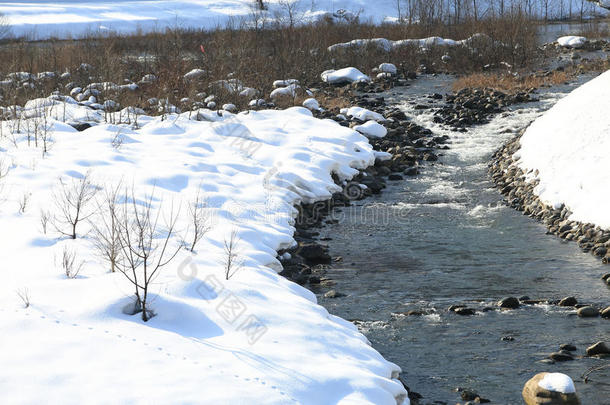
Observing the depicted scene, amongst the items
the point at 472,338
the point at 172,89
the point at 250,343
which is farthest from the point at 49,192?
the point at 172,89

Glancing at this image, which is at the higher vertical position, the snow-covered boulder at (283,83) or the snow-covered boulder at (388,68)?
the snow-covered boulder at (388,68)

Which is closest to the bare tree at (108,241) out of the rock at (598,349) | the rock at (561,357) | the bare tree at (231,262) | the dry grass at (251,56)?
the bare tree at (231,262)

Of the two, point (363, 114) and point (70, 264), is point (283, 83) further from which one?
point (70, 264)

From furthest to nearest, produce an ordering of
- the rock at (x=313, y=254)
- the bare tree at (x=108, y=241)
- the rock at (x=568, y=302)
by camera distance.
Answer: the rock at (x=313, y=254)
the rock at (x=568, y=302)
the bare tree at (x=108, y=241)

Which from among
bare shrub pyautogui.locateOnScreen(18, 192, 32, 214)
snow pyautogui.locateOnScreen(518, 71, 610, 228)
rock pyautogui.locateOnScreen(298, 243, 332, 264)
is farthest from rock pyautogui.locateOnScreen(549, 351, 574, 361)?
bare shrub pyautogui.locateOnScreen(18, 192, 32, 214)

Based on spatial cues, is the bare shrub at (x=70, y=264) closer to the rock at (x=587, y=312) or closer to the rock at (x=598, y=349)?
the rock at (x=598, y=349)

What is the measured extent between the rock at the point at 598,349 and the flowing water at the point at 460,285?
10 cm

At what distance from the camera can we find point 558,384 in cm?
541

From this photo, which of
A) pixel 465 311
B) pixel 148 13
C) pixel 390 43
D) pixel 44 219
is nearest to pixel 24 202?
pixel 44 219

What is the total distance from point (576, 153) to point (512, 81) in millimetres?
10547

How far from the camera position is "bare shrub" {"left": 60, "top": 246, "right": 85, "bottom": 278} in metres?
6.07

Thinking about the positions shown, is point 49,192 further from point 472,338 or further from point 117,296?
point 472,338

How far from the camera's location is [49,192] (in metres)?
8.76

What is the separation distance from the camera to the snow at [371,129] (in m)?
16.4
